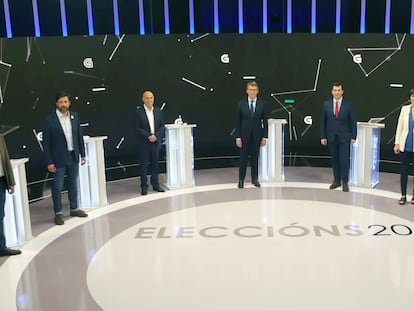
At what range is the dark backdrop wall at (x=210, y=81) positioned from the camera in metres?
7.66

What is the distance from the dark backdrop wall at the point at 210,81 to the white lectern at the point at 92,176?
140cm

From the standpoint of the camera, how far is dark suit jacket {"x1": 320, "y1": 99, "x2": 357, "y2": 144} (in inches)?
264

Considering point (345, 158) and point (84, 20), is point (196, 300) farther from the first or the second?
point (84, 20)

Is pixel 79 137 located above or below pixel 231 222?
above

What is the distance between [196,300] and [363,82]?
18.4ft

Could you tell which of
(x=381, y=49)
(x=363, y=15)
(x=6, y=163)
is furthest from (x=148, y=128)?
(x=363, y=15)

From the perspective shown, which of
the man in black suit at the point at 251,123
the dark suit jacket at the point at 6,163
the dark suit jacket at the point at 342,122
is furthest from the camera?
the man in black suit at the point at 251,123

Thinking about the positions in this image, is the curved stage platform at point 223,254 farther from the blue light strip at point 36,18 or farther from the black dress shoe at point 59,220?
the blue light strip at point 36,18

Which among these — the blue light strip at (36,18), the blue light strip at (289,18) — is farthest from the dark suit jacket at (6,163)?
the blue light strip at (289,18)

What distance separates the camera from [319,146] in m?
8.77

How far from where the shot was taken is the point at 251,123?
6.99 m

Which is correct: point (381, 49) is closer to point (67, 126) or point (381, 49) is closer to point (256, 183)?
point (256, 183)

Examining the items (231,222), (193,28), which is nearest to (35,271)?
(231,222)

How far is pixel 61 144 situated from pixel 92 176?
0.83 m
